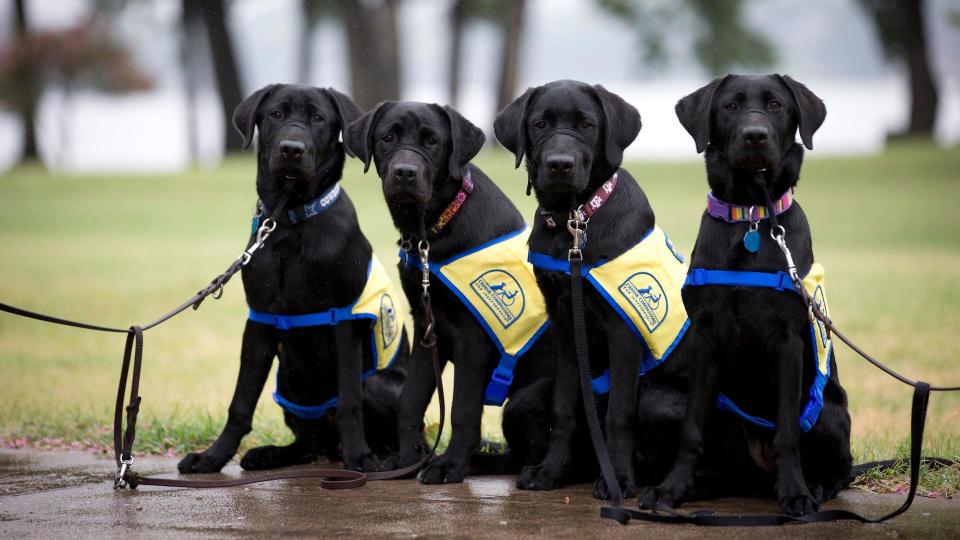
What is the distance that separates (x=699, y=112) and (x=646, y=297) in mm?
804

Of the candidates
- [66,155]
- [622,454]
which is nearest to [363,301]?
[622,454]

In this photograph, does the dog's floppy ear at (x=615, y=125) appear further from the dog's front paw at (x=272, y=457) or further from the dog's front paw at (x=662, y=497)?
the dog's front paw at (x=272, y=457)

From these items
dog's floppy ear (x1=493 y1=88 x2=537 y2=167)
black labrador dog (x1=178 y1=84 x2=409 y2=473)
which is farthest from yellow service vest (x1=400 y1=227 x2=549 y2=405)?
dog's floppy ear (x1=493 y1=88 x2=537 y2=167)

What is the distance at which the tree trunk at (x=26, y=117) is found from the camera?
1475 inches

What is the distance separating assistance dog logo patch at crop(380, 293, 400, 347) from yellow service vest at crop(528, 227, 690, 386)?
870mm

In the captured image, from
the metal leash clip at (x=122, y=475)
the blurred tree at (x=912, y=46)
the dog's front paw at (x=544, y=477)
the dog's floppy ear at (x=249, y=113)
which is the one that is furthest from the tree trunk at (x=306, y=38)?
the dog's front paw at (x=544, y=477)

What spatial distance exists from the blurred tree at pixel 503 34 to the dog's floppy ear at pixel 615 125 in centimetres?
2655

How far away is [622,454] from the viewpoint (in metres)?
4.75

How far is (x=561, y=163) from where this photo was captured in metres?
4.70

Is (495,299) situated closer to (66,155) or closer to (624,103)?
(624,103)

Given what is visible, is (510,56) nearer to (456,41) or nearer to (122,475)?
(456,41)

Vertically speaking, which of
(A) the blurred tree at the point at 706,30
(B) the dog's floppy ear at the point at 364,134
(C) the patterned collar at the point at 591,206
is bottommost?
(C) the patterned collar at the point at 591,206

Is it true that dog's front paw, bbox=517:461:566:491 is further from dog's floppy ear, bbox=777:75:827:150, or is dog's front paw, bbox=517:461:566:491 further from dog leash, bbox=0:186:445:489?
dog's floppy ear, bbox=777:75:827:150

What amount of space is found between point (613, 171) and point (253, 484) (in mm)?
2103
